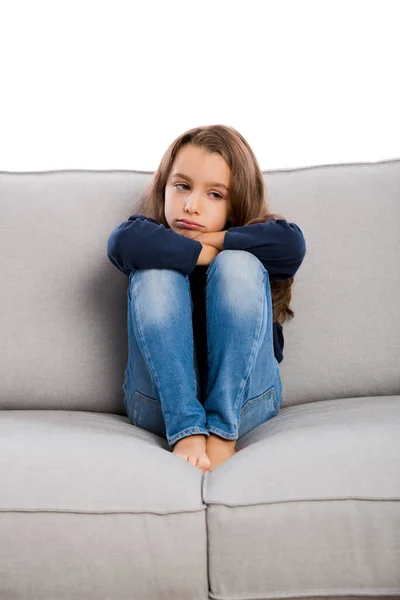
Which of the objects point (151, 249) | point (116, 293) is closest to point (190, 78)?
point (116, 293)

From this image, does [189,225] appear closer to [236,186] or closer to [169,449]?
[236,186]

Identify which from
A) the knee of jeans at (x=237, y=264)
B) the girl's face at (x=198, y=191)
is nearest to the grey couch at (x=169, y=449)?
the girl's face at (x=198, y=191)

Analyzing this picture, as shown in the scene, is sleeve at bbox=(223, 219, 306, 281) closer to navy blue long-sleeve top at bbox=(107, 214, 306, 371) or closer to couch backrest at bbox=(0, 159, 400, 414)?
navy blue long-sleeve top at bbox=(107, 214, 306, 371)

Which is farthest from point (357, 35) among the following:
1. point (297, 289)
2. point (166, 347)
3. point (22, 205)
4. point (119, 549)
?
point (119, 549)

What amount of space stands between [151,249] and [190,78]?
3.34 feet

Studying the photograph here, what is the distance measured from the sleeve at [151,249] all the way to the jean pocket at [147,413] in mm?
258

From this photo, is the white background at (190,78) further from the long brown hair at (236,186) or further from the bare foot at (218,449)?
the bare foot at (218,449)

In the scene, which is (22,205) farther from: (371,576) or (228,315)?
(371,576)

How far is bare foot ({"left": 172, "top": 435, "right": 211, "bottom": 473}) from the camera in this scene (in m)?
1.30

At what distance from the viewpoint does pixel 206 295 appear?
1474 millimetres

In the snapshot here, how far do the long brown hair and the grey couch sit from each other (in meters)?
0.06

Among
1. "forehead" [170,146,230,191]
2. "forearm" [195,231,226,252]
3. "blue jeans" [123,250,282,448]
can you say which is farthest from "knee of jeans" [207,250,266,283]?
"forehead" [170,146,230,191]

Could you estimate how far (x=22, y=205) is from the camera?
1.78 meters

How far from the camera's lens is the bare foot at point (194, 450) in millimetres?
1297
